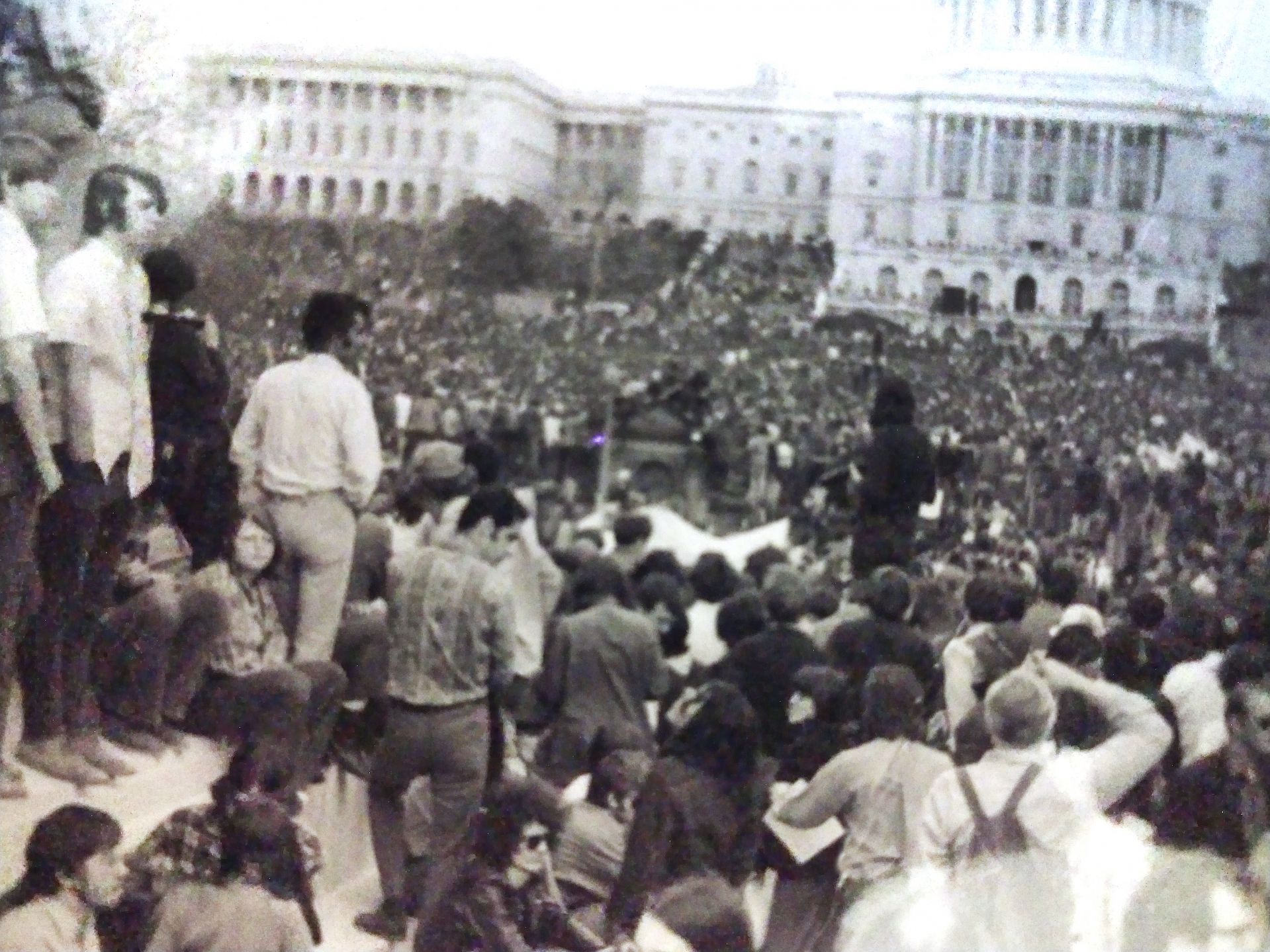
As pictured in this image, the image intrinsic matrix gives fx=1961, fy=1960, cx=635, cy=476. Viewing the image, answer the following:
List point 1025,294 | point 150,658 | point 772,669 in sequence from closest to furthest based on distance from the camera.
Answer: point 150,658 < point 772,669 < point 1025,294

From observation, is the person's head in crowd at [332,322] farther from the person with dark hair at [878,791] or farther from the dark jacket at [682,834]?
the person with dark hair at [878,791]

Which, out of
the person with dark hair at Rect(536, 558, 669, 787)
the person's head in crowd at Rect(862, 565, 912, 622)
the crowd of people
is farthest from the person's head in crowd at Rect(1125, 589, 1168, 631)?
the person with dark hair at Rect(536, 558, 669, 787)

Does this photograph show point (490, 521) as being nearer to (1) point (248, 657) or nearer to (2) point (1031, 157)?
(1) point (248, 657)

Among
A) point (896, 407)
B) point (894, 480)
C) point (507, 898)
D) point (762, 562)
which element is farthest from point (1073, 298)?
point (507, 898)

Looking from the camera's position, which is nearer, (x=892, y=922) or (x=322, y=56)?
(x=892, y=922)

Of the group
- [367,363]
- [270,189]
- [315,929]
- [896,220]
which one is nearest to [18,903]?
[315,929]

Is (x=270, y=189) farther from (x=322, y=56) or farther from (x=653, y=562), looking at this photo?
(x=653, y=562)
